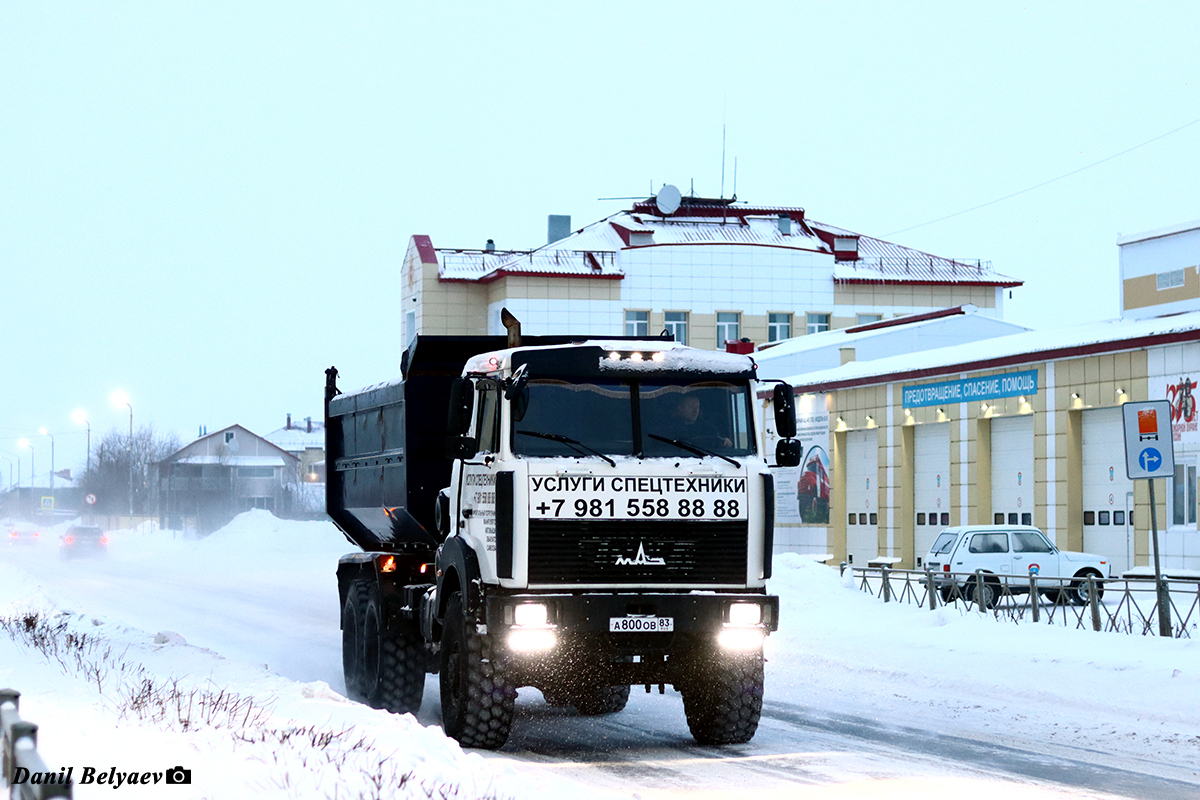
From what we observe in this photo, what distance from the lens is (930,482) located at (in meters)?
41.2

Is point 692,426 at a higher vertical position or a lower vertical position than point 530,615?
higher

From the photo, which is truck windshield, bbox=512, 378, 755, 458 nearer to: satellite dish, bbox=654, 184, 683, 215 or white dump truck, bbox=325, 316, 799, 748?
white dump truck, bbox=325, 316, 799, 748

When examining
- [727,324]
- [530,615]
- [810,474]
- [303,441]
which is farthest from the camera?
[303,441]

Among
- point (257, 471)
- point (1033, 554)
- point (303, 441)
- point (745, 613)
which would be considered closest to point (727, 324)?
point (1033, 554)

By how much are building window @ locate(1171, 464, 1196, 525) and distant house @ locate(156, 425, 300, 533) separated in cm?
6676

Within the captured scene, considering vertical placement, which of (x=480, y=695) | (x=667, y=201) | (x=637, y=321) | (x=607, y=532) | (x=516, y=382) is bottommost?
(x=480, y=695)

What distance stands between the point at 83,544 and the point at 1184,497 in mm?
41675

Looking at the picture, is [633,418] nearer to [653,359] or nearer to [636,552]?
[653,359]

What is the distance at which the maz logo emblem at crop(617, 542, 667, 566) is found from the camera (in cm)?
1092

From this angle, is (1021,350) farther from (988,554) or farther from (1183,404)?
(988,554)

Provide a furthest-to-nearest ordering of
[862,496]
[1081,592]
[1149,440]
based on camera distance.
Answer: [862,496]
[1081,592]
[1149,440]

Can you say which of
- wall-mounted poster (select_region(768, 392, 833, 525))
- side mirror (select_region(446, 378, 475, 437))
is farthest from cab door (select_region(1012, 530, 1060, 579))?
side mirror (select_region(446, 378, 475, 437))

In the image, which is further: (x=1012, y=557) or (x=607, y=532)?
(x=1012, y=557)

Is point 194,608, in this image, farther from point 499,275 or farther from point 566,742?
point 499,275
